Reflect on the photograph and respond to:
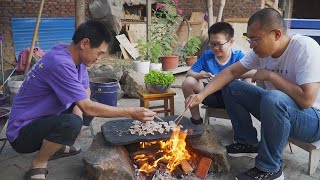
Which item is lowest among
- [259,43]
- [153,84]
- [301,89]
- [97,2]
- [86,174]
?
[86,174]

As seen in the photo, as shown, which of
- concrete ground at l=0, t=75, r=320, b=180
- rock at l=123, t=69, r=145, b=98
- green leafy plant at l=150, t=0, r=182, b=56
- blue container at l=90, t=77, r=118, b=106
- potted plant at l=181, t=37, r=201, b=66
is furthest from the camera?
potted plant at l=181, t=37, r=201, b=66

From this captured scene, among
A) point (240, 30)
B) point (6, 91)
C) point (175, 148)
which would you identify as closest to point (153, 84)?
point (175, 148)

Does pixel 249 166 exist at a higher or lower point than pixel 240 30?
lower

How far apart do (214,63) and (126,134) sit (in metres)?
1.75

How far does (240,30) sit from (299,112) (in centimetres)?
800

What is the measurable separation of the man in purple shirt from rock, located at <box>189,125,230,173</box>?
2.18ft

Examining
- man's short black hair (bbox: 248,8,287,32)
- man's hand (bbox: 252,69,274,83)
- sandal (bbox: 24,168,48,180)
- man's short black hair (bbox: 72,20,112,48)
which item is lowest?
sandal (bbox: 24,168,48,180)

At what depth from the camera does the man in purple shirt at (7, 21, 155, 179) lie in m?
2.74

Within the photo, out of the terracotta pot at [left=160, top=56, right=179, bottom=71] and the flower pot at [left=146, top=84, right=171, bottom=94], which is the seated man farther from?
the terracotta pot at [left=160, top=56, right=179, bottom=71]

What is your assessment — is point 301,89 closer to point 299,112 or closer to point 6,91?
point 299,112

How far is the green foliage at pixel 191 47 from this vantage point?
904cm

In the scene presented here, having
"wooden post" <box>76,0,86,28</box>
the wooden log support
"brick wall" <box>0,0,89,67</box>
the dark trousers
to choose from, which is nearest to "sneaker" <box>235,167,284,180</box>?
the wooden log support

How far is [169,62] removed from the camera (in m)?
8.23

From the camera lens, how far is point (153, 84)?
430 centimetres
